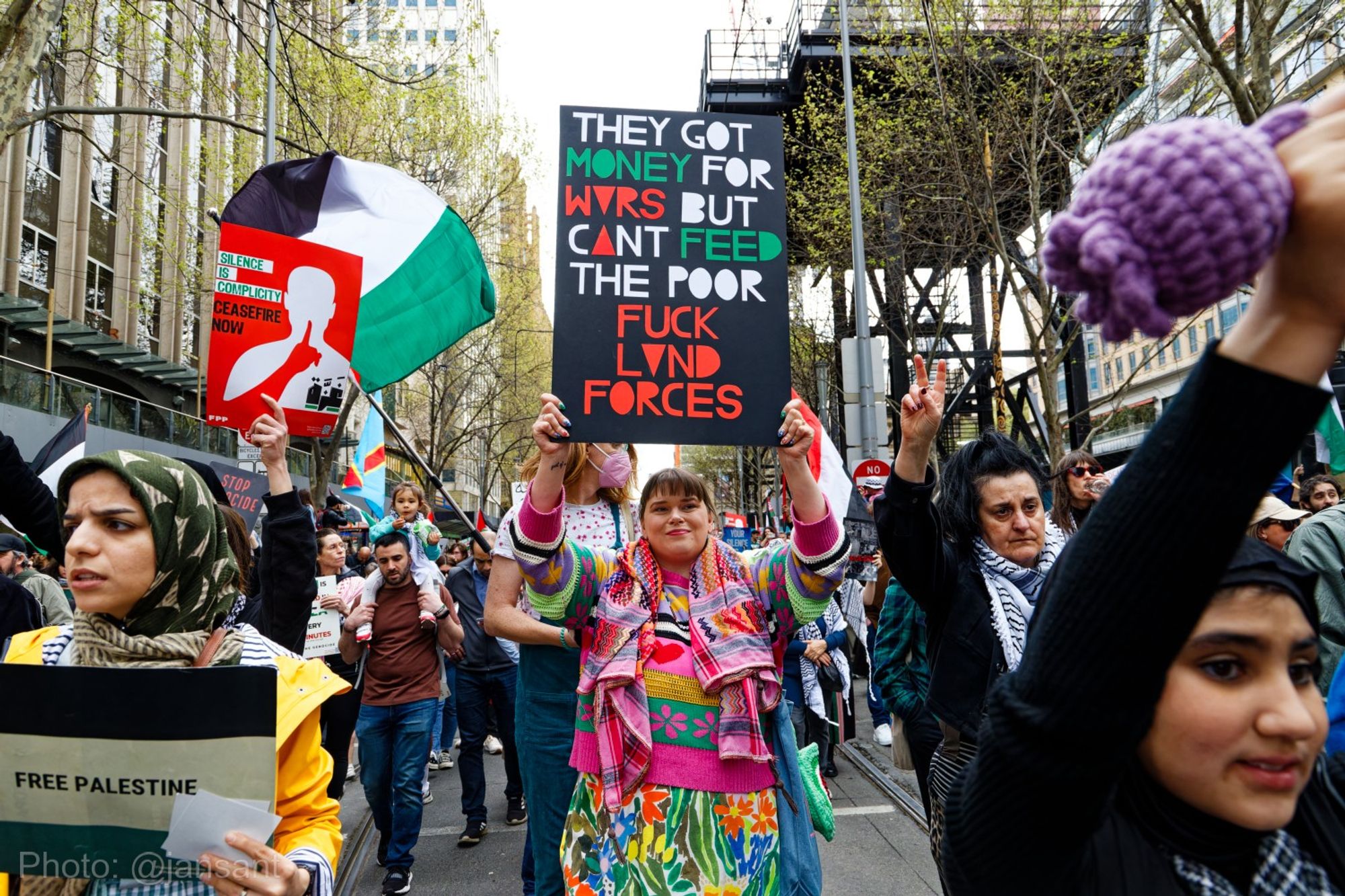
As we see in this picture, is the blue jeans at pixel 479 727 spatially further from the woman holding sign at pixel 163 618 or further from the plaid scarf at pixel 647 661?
the woman holding sign at pixel 163 618

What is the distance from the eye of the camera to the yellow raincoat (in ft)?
6.14

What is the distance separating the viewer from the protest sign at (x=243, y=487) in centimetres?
609

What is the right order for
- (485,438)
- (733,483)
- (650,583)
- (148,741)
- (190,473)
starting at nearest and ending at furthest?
1. (148,741)
2. (190,473)
3. (650,583)
4. (485,438)
5. (733,483)

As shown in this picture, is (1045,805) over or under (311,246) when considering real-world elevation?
under

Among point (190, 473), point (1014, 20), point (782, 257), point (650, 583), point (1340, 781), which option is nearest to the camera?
point (1340, 781)

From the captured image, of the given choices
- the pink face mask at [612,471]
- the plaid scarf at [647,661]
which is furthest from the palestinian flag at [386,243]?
the plaid scarf at [647,661]

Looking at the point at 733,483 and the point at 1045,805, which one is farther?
the point at 733,483

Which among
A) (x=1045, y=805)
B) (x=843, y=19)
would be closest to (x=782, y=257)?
(x=1045, y=805)

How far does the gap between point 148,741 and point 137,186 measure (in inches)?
1044

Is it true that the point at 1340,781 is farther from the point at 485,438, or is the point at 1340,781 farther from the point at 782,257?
the point at 485,438

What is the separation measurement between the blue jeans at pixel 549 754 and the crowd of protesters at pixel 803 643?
11 millimetres

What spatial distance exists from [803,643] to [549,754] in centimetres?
273

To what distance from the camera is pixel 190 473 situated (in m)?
2.06

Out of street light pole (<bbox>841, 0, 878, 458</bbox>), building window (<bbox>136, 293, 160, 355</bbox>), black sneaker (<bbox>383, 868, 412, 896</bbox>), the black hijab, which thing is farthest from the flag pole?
building window (<bbox>136, 293, 160, 355</bbox>)
